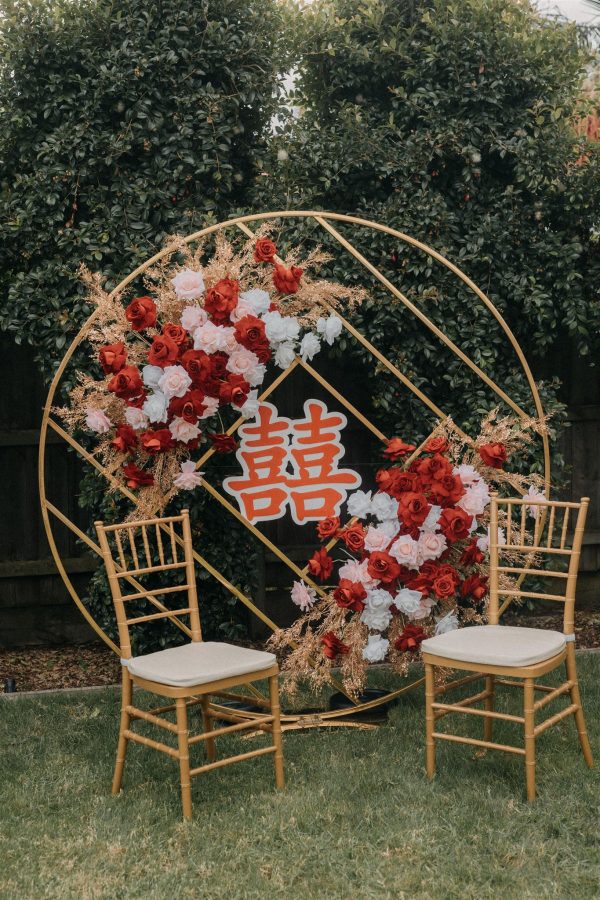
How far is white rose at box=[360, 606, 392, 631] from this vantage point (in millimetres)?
3549

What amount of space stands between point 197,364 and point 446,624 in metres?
1.39

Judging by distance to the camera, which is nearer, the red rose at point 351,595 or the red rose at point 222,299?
the red rose at point 222,299

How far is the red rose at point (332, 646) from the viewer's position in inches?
142

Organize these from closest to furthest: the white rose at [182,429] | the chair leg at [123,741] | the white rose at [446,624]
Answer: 1. the chair leg at [123,741]
2. the white rose at [182,429]
3. the white rose at [446,624]

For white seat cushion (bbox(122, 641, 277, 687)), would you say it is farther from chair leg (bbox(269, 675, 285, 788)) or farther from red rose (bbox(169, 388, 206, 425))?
red rose (bbox(169, 388, 206, 425))

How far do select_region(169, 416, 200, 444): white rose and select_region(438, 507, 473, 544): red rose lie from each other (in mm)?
1000

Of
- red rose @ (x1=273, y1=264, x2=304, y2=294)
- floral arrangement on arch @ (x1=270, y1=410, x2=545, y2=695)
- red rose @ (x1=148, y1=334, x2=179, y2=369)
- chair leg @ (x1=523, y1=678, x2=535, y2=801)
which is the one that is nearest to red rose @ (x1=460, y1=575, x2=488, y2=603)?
floral arrangement on arch @ (x1=270, y1=410, x2=545, y2=695)

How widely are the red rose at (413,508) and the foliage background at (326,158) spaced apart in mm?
1131

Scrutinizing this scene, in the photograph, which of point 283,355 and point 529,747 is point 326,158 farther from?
point 529,747

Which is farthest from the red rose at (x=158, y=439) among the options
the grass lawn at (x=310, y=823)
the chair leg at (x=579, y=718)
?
the chair leg at (x=579, y=718)

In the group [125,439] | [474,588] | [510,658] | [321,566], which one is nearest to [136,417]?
[125,439]

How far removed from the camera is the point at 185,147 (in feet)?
14.3

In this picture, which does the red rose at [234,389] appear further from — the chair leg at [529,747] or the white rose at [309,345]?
the chair leg at [529,747]

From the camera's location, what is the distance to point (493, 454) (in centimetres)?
359
